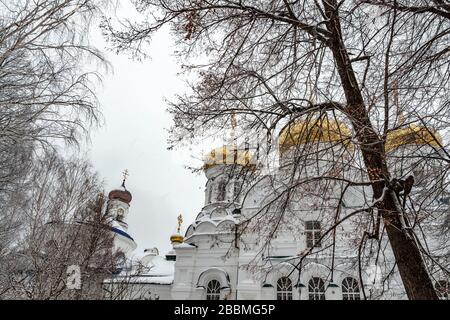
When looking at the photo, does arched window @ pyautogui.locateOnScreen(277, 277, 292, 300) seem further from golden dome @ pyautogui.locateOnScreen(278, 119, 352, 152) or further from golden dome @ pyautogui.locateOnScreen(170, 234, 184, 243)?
golden dome @ pyautogui.locateOnScreen(170, 234, 184, 243)

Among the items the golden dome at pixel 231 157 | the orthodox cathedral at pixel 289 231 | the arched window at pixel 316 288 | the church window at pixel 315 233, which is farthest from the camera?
the arched window at pixel 316 288

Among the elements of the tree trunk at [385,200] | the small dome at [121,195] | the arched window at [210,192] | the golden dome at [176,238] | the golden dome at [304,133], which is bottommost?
the tree trunk at [385,200]

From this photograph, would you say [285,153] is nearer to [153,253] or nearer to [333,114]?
[333,114]

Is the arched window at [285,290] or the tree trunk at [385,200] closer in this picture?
the tree trunk at [385,200]

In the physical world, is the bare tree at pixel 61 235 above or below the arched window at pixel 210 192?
below

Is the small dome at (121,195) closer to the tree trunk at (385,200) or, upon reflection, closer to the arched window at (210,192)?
the arched window at (210,192)

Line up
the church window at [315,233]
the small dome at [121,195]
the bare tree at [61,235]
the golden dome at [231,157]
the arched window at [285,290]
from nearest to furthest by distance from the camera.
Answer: the church window at [315,233] < the golden dome at [231,157] < the bare tree at [61,235] < the arched window at [285,290] < the small dome at [121,195]

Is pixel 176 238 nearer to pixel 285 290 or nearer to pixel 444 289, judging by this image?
pixel 285 290

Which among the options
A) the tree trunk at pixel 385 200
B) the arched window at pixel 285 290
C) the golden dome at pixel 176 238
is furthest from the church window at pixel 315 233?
the golden dome at pixel 176 238

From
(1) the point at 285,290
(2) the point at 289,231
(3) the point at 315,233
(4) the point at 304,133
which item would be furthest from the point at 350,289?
(4) the point at 304,133

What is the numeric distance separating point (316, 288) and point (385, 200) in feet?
39.5

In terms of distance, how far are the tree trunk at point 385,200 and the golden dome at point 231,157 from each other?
1739 millimetres

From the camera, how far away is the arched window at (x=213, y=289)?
16956mm

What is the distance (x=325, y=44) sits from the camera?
5.27m
